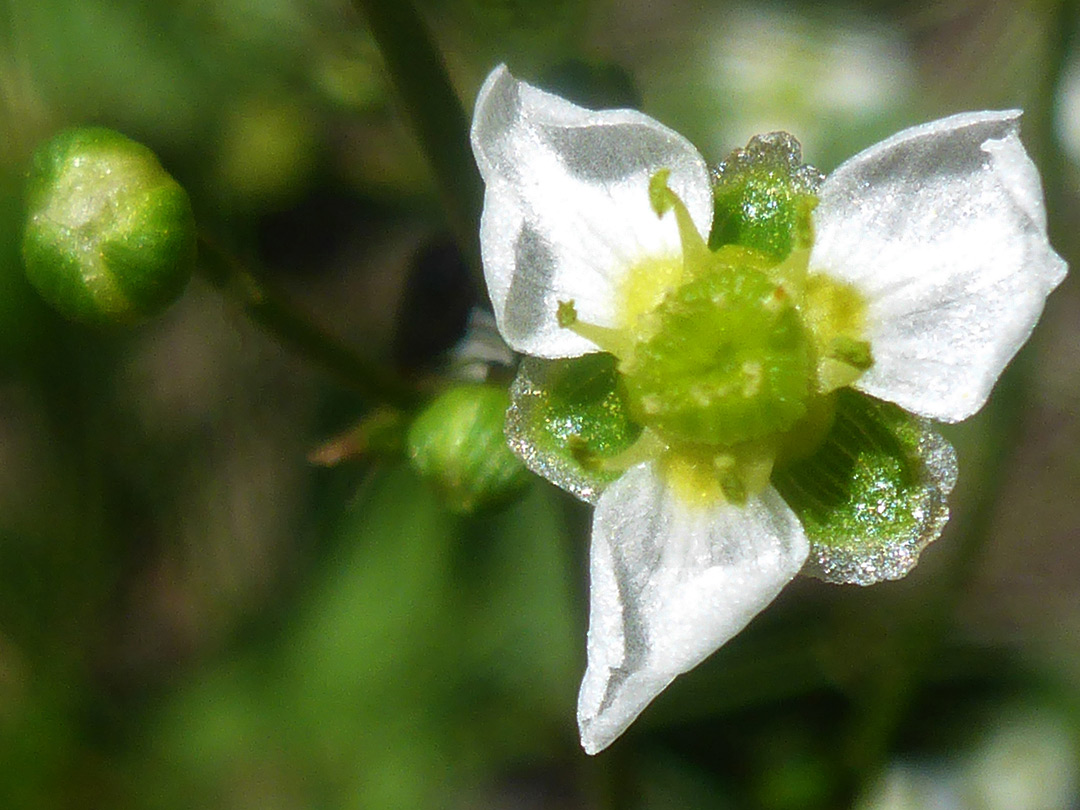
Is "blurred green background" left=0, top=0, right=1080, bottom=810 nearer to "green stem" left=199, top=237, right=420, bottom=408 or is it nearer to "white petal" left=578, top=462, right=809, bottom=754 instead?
"green stem" left=199, top=237, right=420, bottom=408

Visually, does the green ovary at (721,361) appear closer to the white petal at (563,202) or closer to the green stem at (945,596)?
the white petal at (563,202)

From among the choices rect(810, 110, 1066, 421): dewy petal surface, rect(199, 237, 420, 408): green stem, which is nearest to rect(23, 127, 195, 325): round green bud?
rect(199, 237, 420, 408): green stem

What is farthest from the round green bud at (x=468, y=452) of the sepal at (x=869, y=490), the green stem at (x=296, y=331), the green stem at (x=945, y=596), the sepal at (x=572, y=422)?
the green stem at (x=945, y=596)

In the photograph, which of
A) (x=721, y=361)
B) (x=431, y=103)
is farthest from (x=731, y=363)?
(x=431, y=103)

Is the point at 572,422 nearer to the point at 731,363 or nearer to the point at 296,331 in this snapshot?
the point at 731,363

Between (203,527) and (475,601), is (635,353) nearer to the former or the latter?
(475,601)
